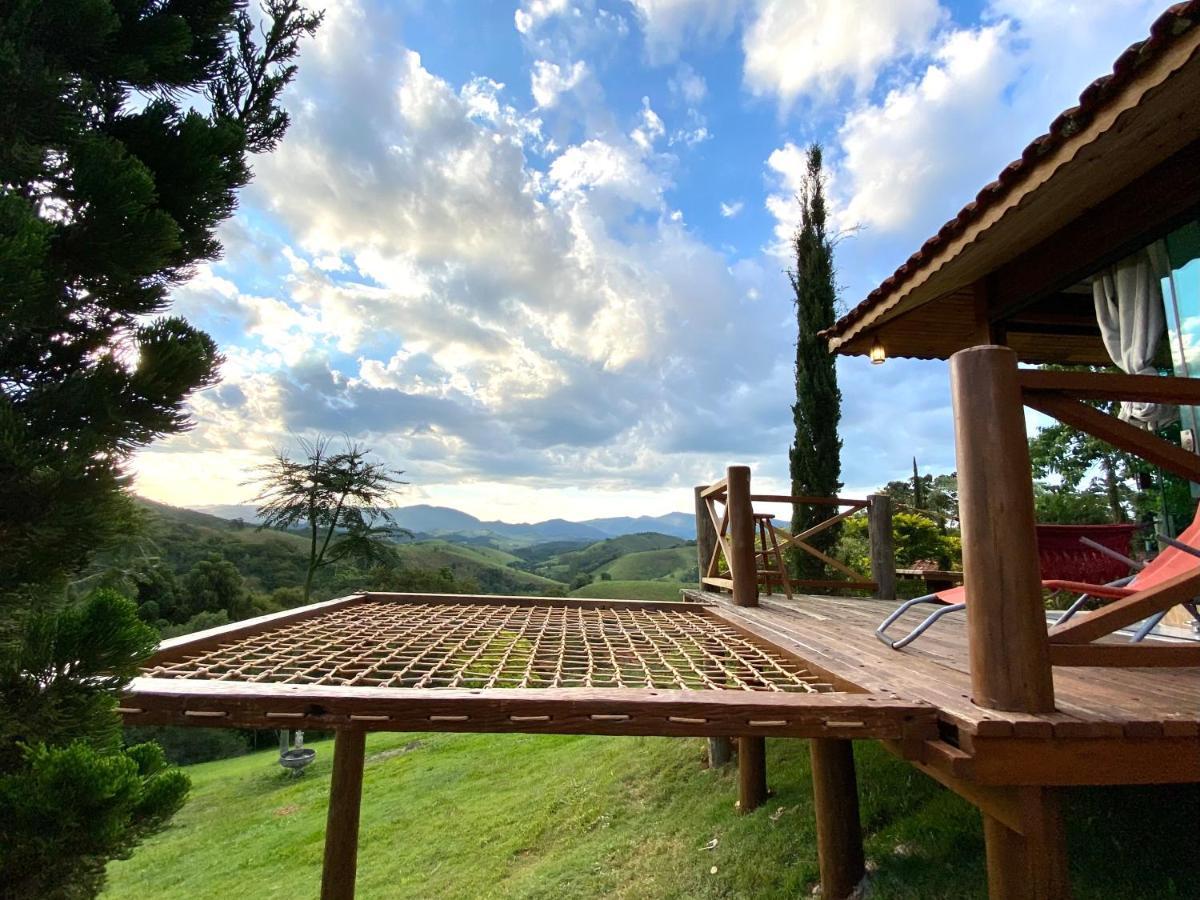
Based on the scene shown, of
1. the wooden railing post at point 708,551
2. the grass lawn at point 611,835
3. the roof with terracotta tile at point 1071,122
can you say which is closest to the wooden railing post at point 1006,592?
the grass lawn at point 611,835

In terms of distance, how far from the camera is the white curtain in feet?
10.2

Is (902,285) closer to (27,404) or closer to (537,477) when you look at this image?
(27,404)

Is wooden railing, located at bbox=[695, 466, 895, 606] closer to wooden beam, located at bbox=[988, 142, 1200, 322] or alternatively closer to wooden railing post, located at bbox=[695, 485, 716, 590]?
wooden railing post, located at bbox=[695, 485, 716, 590]

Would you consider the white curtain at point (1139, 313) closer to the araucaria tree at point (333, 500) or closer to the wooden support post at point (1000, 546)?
the wooden support post at point (1000, 546)

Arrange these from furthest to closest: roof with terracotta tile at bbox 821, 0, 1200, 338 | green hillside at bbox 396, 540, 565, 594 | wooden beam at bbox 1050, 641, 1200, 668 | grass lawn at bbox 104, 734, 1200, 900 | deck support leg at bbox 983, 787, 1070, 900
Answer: green hillside at bbox 396, 540, 565, 594, grass lawn at bbox 104, 734, 1200, 900, roof with terracotta tile at bbox 821, 0, 1200, 338, wooden beam at bbox 1050, 641, 1200, 668, deck support leg at bbox 983, 787, 1070, 900

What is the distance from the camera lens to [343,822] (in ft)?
10.5

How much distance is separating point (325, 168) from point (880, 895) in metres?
9.69

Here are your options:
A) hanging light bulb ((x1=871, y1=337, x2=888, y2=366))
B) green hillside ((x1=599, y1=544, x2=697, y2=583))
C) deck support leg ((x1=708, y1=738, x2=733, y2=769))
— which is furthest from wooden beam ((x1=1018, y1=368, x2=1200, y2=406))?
green hillside ((x1=599, y1=544, x2=697, y2=583))

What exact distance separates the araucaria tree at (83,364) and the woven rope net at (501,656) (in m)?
1.08

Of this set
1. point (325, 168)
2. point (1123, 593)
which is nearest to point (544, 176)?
point (325, 168)

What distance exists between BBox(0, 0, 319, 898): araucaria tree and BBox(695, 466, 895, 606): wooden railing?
4012mm

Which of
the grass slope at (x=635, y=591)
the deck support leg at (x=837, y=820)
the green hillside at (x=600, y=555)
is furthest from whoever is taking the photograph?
the green hillside at (x=600, y=555)

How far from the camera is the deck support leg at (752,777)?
4668 millimetres

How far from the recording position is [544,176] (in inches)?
470
